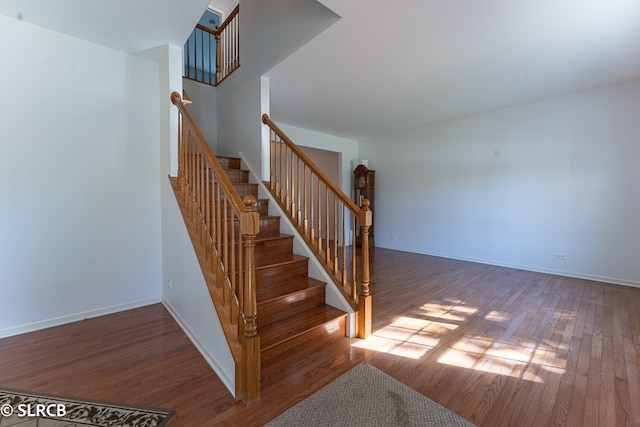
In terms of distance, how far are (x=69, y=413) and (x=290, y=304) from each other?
4.62 ft

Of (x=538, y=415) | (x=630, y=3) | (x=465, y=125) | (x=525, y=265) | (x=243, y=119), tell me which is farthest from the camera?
(x=465, y=125)

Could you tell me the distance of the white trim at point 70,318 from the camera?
91.5 inches

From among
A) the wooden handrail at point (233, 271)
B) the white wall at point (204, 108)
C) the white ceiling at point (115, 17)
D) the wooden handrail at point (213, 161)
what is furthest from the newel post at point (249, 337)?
the white wall at point (204, 108)

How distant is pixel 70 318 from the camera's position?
8.41 feet

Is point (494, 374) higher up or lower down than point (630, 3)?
lower down

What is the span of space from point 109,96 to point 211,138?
6.04ft

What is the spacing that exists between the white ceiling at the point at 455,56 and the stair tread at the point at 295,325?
→ 2.45 meters

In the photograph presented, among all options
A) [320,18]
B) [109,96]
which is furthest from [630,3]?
[109,96]

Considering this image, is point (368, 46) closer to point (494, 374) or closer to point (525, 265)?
point (494, 374)

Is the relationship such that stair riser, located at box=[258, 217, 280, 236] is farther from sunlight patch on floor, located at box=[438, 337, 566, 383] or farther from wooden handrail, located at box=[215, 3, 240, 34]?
wooden handrail, located at box=[215, 3, 240, 34]

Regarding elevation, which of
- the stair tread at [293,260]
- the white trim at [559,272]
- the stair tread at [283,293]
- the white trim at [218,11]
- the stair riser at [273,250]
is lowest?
the white trim at [559,272]

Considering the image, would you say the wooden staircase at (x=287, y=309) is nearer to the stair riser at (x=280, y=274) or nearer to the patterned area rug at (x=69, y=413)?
the stair riser at (x=280, y=274)

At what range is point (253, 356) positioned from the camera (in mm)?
1560

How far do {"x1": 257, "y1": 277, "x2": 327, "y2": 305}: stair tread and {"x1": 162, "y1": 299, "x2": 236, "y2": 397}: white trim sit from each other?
48 cm
